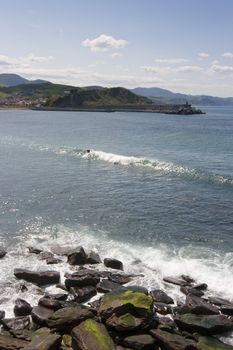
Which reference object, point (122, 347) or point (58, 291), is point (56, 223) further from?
point (122, 347)

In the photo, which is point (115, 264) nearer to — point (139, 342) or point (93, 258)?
point (93, 258)

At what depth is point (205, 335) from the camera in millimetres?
19359

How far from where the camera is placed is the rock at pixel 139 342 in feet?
58.1

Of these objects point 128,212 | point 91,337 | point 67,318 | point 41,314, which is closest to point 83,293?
point 41,314

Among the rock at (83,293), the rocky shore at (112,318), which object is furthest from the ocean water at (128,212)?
the rock at (83,293)

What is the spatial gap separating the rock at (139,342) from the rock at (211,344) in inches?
80.4

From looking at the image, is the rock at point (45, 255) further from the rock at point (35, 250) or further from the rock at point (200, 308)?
the rock at point (200, 308)

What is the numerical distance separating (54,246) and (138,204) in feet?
40.8

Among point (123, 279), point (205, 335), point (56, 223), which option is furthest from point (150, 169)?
point (205, 335)

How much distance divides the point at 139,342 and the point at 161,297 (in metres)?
4.80

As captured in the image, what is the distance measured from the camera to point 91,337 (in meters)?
17.4

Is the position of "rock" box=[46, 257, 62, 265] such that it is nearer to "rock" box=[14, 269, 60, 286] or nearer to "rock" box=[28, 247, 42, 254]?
"rock" box=[28, 247, 42, 254]

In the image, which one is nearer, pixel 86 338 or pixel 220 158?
pixel 86 338

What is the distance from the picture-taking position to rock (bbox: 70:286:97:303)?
22.4m
